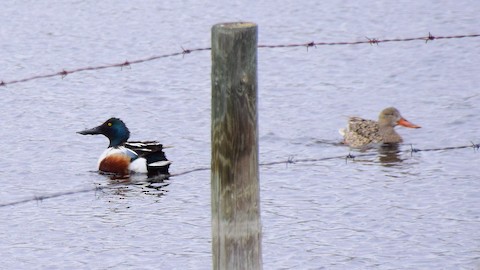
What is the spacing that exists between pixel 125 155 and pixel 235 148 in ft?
24.4

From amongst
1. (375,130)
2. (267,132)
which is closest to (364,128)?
(375,130)

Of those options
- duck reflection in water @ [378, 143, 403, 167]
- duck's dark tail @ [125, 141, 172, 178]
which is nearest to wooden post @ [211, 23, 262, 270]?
duck's dark tail @ [125, 141, 172, 178]

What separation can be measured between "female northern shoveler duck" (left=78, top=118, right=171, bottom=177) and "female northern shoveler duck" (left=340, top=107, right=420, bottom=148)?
2143 millimetres

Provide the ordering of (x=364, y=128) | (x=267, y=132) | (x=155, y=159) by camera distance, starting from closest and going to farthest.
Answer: (x=155, y=159), (x=364, y=128), (x=267, y=132)

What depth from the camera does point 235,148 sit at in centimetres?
605

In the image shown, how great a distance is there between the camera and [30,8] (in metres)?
21.6

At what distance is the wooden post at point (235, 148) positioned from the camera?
5961mm

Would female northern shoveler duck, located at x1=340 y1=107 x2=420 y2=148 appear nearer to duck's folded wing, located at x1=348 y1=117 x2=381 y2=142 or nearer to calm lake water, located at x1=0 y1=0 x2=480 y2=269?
duck's folded wing, located at x1=348 y1=117 x2=381 y2=142

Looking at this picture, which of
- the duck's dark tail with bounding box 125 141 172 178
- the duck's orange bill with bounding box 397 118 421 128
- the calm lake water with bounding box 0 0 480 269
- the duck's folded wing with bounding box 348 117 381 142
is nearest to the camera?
the calm lake water with bounding box 0 0 480 269

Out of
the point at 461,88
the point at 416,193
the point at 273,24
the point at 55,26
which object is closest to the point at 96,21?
the point at 55,26

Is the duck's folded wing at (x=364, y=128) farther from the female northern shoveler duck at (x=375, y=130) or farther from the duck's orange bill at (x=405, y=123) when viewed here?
the duck's orange bill at (x=405, y=123)

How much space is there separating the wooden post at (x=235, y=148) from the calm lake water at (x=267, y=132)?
3.47m

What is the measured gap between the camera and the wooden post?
5.96 metres

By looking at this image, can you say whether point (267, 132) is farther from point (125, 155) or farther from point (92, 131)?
point (92, 131)
